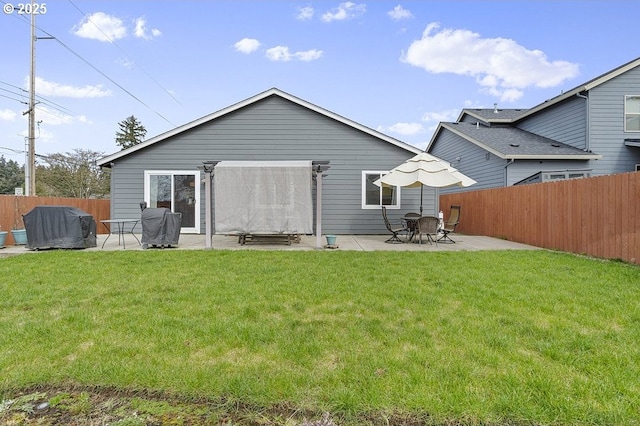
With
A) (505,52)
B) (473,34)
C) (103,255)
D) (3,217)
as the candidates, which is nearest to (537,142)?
(473,34)

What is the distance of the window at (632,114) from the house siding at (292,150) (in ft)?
27.7

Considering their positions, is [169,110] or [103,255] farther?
[169,110]

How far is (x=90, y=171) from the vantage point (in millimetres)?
31734

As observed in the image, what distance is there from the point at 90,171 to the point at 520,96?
37201 mm

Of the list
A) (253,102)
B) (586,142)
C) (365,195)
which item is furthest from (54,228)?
(586,142)

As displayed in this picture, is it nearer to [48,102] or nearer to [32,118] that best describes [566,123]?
[32,118]

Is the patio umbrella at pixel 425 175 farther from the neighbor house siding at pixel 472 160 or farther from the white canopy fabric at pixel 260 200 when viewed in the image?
the neighbor house siding at pixel 472 160

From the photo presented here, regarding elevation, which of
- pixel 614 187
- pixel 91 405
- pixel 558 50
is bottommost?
pixel 91 405

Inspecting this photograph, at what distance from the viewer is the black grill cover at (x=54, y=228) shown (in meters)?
7.96

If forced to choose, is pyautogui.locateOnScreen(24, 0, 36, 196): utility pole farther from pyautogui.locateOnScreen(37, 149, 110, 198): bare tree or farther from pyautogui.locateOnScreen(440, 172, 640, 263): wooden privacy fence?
pyautogui.locateOnScreen(440, 172, 640, 263): wooden privacy fence

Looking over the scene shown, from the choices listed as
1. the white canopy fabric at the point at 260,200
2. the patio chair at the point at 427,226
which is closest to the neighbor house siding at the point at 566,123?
the patio chair at the point at 427,226

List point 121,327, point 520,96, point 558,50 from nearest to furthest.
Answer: point 121,327 < point 558,50 < point 520,96

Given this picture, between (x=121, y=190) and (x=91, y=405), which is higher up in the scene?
(x=121, y=190)

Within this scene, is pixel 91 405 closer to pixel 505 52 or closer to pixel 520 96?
pixel 505 52
